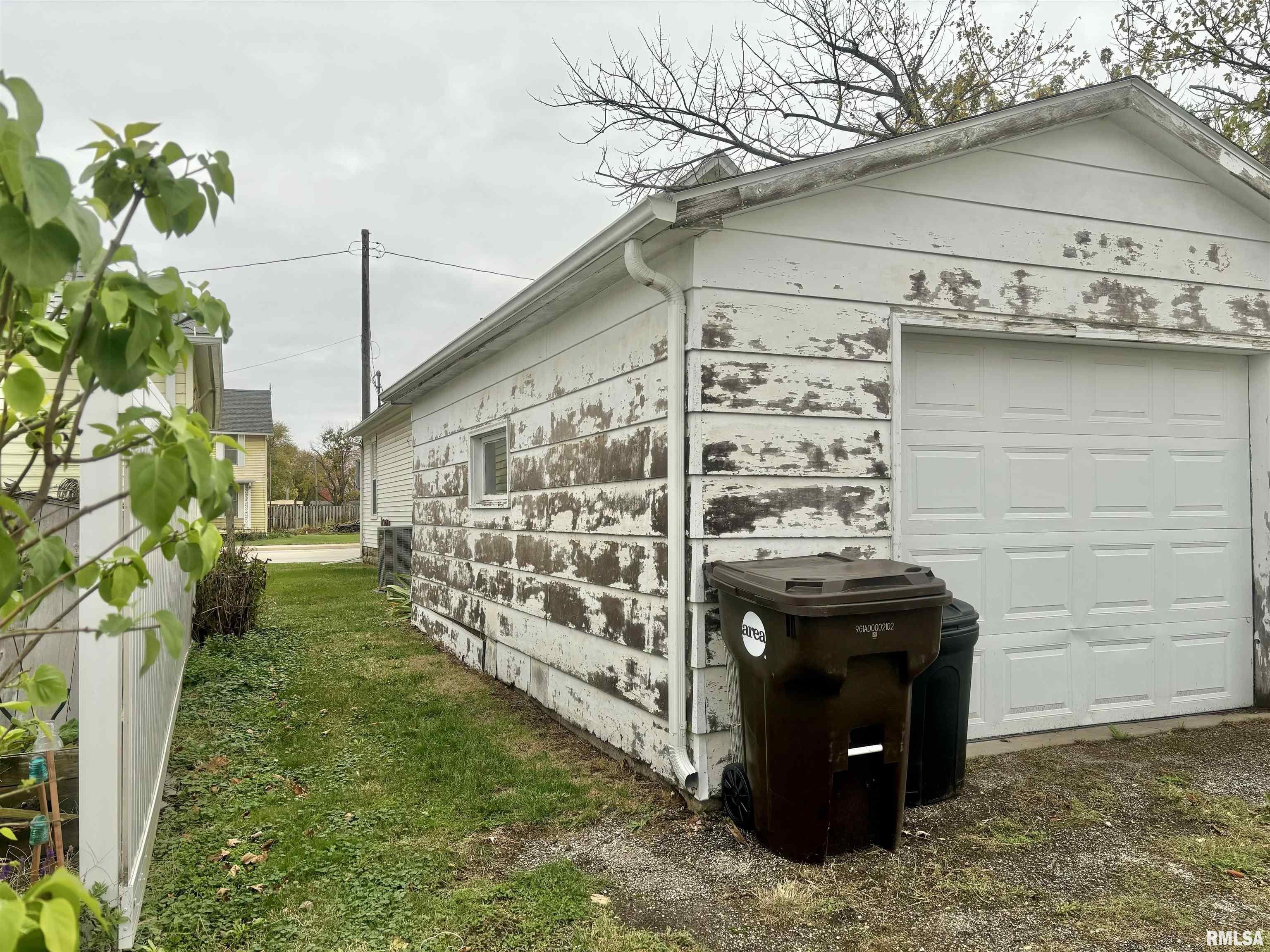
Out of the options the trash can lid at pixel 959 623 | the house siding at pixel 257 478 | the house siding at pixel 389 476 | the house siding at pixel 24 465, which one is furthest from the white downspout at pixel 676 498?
the house siding at pixel 257 478

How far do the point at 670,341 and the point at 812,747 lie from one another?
1.94m

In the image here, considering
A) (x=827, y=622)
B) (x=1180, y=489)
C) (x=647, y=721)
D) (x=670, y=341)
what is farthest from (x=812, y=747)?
(x=1180, y=489)

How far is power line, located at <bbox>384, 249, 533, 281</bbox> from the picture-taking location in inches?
932

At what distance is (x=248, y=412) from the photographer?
113 ft

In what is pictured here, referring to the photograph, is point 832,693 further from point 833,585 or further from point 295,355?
point 295,355

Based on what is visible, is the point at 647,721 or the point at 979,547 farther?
the point at 979,547

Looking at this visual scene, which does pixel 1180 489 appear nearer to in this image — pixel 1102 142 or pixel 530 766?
pixel 1102 142

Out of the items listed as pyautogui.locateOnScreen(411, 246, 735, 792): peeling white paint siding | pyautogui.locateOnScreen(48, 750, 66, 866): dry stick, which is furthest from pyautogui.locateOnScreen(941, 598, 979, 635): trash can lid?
pyautogui.locateOnScreen(48, 750, 66, 866): dry stick

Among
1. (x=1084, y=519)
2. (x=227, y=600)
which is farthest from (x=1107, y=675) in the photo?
(x=227, y=600)

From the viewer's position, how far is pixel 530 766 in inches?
185

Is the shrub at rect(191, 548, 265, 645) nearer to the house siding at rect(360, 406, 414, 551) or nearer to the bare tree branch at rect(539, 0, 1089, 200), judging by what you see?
the house siding at rect(360, 406, 414, 551)

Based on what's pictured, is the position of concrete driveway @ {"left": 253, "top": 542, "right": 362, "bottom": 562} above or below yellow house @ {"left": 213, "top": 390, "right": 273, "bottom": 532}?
below

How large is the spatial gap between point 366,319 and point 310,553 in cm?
725

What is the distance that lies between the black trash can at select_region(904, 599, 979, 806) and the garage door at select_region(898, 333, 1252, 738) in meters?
0.75
